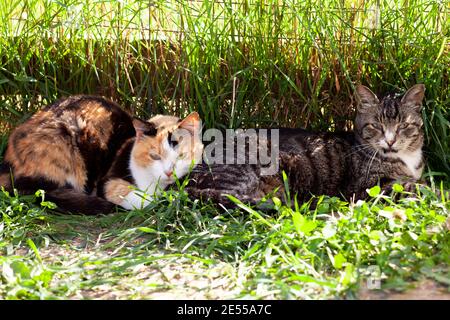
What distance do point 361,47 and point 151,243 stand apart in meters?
1.96

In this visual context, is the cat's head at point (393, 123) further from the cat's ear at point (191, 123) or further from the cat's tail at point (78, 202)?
the cat's tail at point (78, 202)

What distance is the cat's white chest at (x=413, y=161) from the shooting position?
3.56 m

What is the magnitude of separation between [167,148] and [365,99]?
49.4 inches

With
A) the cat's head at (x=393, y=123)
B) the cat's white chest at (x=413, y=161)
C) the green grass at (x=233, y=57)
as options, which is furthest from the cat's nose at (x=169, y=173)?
the cat's white chest at (x=413, y=161)

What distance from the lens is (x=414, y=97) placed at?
11.7 feet

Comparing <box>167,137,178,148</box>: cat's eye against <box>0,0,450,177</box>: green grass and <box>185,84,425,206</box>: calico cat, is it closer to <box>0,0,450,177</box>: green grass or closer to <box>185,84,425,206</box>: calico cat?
<box>185,84,425,206</box>: calico cat

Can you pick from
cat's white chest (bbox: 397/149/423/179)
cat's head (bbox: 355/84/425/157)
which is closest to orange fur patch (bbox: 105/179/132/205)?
cat's head (bbox: 355/84/425/157)

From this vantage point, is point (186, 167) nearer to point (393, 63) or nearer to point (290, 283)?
point (290, 283)

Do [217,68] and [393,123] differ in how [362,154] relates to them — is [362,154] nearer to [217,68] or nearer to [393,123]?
[393,123]

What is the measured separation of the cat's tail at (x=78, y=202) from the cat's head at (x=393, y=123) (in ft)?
5.12

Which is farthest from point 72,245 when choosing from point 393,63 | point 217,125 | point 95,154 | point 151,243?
point 393,63

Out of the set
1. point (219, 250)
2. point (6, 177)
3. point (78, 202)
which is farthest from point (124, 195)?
point (219, 250)

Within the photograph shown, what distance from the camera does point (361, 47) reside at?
391cm

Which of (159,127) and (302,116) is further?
(302,116)
